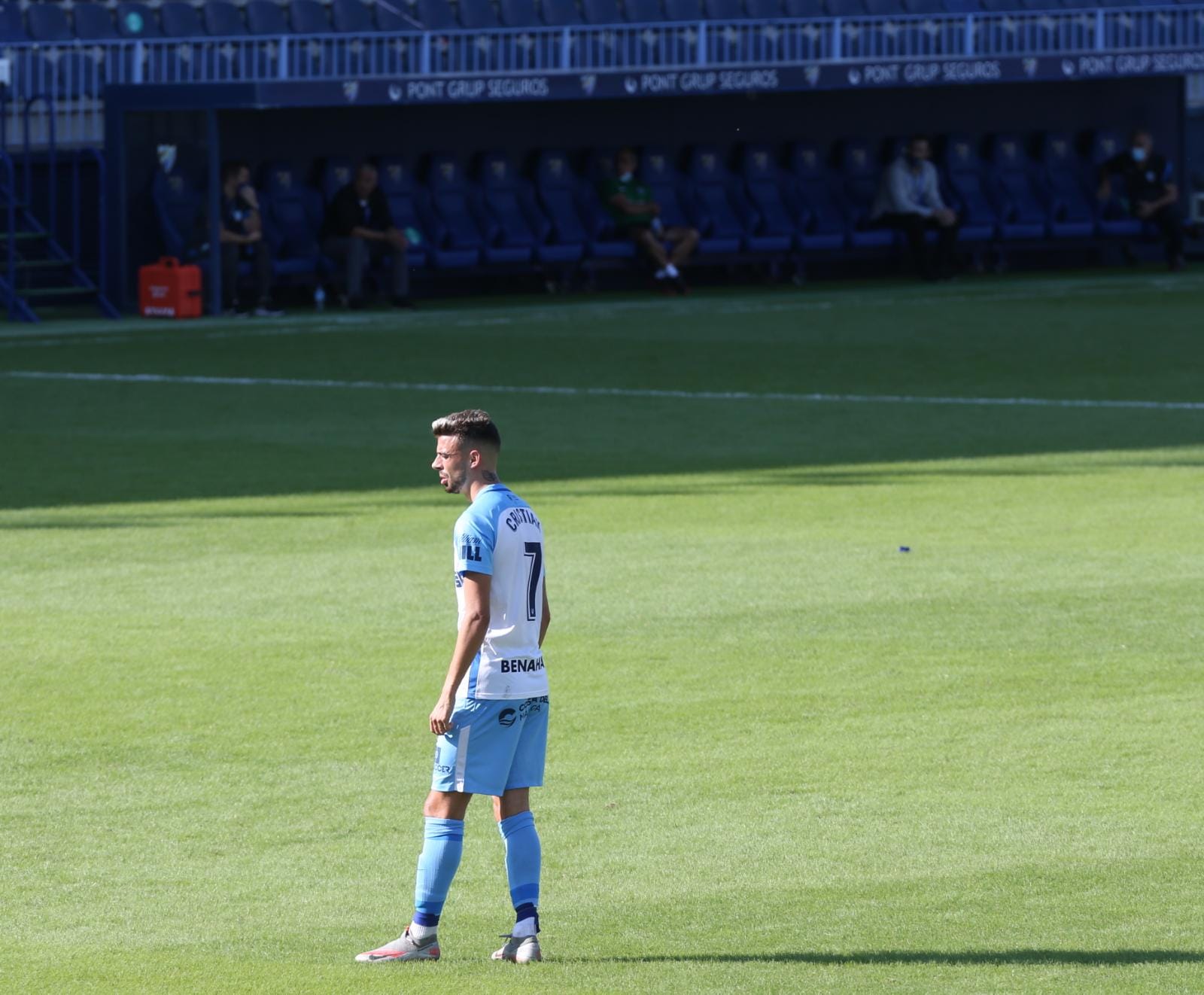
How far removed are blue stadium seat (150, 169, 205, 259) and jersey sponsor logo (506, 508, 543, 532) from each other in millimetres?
22776

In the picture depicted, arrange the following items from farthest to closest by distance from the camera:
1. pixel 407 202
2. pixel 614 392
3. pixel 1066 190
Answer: pixel 1066 190, pixel 407 202, pixel 614 392

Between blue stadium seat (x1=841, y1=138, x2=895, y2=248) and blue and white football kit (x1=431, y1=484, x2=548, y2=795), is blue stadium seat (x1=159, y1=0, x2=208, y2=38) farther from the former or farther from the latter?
blue and white football kit (x1=431, y1=484, x2=548, y2=795)

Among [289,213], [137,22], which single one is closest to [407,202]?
[289,213]

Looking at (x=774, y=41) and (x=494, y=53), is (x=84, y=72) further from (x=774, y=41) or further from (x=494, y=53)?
(x=774, y=41)

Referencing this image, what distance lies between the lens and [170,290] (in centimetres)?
2767

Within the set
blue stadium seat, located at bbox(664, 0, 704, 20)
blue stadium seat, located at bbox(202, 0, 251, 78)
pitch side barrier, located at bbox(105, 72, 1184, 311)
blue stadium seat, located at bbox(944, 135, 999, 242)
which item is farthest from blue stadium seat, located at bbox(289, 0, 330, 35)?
blue stadium seat, located at bbox(944, 135, 999, 242)

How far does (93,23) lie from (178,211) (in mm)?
3210

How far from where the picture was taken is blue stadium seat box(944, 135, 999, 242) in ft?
116

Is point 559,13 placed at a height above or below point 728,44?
above

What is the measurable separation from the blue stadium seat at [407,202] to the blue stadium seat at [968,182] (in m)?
8.16

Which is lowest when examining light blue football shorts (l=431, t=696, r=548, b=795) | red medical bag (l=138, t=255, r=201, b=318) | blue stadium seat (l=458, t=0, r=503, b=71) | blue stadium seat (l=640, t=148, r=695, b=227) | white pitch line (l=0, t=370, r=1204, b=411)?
light blue football shorts (l=431, t=696, r=548, b=795)

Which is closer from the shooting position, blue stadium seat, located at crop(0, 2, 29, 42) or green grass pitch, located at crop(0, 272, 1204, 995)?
green grass pitch, located at crop(0, 272, 1204, 995)

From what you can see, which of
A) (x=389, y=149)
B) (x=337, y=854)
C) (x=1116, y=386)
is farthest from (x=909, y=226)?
(x=337, y=854)

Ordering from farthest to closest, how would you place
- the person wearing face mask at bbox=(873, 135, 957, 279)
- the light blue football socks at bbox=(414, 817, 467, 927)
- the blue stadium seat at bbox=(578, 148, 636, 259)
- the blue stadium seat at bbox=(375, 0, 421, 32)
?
the person wearing face mask at bbox=(873, 135, 957, 279), the blue stadium seat at bbox=(375, 0, 421, 32), the blue stadium seat at bbox=(578, 148, 636, 259), the light blue football socks at bbox=(414, 817, 467, 927)
